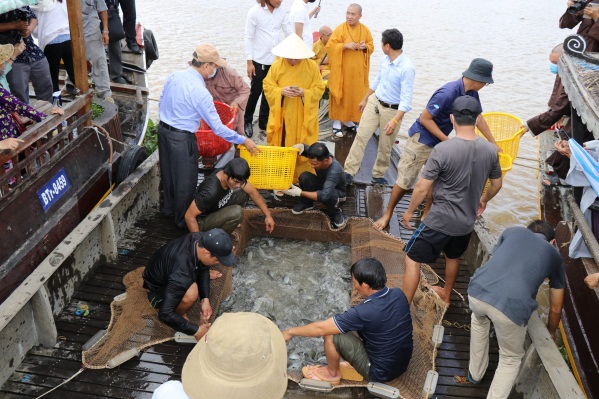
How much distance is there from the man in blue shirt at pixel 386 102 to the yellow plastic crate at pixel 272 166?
1.04m

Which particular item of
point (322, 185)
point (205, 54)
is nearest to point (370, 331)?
point (322, 185)

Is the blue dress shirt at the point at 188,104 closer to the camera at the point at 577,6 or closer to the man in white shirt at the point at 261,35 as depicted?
the man in white shirt at the point at 261,35

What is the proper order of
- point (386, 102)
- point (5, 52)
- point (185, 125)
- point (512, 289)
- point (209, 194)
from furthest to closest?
1. point (386, 102)
2. point (185, 125)
3. point (209, 194)
4. point (5, 52)
5. point (512, 289)

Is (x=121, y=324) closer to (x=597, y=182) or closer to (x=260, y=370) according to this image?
(x=260, y=370)

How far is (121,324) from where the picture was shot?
4004 millimetres

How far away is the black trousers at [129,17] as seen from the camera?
870cm

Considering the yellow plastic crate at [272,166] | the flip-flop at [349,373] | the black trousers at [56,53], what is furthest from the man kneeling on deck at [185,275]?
the black trousers at [56,53]

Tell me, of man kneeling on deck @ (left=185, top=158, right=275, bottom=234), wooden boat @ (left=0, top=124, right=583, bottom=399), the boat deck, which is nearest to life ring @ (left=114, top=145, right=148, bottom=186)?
wooden boat @ (left=0, top=124, right=583, bottom=399)

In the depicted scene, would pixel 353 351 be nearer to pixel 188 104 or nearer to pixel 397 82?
pixel 188 104

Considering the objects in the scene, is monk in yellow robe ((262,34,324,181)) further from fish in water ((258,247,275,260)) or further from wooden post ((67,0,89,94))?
wooden post ((67,0,89,94))

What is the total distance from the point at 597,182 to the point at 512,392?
1625 millimetres

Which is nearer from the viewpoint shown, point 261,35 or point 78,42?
point 78,42

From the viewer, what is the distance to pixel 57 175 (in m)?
4.77

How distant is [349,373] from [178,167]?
2572mm
